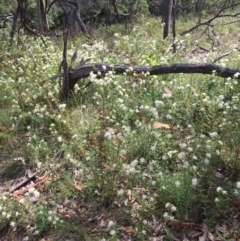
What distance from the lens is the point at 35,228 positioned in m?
3.05

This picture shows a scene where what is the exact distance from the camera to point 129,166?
121 inches

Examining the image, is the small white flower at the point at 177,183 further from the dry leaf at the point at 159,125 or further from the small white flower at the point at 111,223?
the dry leaf at the point at 159,125

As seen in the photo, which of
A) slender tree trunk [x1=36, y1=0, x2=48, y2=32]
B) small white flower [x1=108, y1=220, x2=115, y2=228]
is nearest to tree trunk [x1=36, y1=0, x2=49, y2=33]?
slender tree trunk [x1=36, y1=0, x2=48, y2=32]

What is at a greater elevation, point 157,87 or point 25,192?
point 157,87

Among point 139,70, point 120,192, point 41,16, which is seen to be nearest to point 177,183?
point 120,192

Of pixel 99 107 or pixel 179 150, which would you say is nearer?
pixel 179 150

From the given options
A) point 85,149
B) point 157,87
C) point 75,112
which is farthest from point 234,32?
point 85,149

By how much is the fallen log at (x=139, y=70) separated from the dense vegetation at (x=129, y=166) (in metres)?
0.12

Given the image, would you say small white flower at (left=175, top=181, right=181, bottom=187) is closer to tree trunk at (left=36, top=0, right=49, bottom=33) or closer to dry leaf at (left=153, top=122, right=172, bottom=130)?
dry leaf at (left=153, top=122, right=172, bottom=130)

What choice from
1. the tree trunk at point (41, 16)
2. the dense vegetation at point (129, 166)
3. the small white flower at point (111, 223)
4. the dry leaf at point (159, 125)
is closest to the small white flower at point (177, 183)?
the dense vegetation at point (129, 166)

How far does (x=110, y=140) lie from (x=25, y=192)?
1183 millimetres

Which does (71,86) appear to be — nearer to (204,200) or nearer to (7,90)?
(7,90)

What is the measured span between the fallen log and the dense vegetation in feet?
0.39

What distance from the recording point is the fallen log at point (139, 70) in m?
4.12
